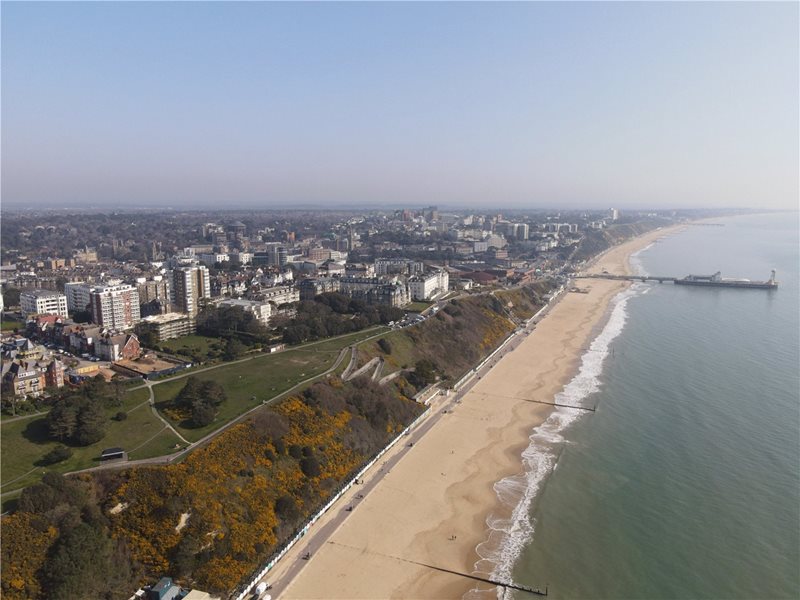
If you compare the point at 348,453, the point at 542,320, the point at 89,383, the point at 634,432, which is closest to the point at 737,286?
the point at 542,320

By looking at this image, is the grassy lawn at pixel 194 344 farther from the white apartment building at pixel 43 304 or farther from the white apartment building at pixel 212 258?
the white apartment building at pixel 212 258

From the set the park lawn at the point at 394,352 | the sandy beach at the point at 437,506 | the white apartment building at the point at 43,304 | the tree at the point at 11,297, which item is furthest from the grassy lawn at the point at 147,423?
the tree at the point at 11,297

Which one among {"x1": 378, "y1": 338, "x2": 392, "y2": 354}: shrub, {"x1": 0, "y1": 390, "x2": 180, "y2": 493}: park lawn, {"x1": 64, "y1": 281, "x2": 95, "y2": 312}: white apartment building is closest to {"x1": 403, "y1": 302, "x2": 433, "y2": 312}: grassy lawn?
{"x1": 378, "y1": 338, "x2": 392, "y2": 354}: shrub

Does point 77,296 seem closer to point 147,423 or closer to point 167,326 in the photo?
point 167,326

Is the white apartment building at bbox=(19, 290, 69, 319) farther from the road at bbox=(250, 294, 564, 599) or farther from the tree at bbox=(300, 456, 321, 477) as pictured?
the road at bbox=(250, 294, 564, 599)

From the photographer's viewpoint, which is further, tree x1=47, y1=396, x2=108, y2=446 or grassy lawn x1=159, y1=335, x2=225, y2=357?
grassy lawn x1=159, y1=335, x2=225, y2=357

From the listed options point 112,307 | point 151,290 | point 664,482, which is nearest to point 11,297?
point 151,290

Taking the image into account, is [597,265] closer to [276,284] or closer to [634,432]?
[276,284]
